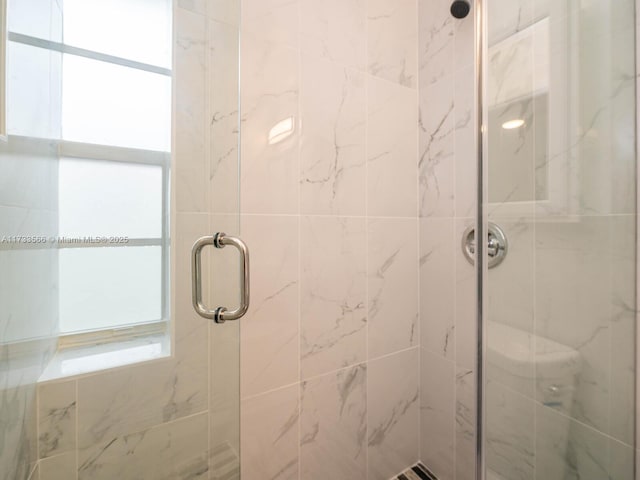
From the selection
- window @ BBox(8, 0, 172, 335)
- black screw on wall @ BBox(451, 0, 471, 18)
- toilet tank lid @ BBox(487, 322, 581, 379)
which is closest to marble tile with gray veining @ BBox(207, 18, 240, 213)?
window @ BBox(8, 0, 172, 335)

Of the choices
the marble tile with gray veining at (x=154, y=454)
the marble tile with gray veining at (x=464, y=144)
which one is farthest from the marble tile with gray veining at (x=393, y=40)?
the marble tile with gray veining at (x=154, y=454)

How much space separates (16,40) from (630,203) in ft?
3.82

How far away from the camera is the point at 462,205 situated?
120 centimetres

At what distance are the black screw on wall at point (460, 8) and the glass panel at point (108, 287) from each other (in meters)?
1.30

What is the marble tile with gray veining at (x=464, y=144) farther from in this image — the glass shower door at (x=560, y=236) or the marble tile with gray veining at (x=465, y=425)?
the marble tile with gray veining at (x=465, y=425)

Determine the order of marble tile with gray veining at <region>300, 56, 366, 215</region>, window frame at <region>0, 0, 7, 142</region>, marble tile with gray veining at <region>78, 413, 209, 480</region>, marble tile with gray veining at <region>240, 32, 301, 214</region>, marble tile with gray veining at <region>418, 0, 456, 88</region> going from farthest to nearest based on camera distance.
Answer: marble tile with gray veining at <region>418, 0, 456, 88</region>, marble tile with gray veining at <region>300, 56, 366, 215</region>, marble tile with gray veining at <region>240, 32, 301, 214</region>, marble tile with gray veining at <region>78, 413, 209, 480</region>, window frame at <region>0, 0, 7, 142</region>

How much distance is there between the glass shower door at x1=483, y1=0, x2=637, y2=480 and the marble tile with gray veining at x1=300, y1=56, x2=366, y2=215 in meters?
0.64

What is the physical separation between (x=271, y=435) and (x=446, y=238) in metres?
1.01

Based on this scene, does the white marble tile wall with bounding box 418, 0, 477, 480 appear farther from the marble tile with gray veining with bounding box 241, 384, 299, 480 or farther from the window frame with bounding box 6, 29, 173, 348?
the window frame with bounding box 6, 29, 173, 348

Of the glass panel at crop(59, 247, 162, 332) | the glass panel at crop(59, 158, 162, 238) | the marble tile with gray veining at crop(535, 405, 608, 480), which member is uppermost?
the glass panel at crop(59, 158, 162, 238)

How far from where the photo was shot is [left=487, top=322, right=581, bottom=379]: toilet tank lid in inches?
23.1

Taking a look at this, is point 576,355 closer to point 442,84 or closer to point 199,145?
point 199,145

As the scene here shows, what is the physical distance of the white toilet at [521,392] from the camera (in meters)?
0.58

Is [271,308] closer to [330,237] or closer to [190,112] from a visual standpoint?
[330,237]
